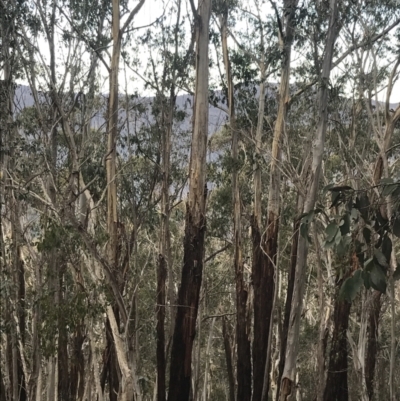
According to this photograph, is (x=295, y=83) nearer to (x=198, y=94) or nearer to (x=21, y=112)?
(x=198, y=94)

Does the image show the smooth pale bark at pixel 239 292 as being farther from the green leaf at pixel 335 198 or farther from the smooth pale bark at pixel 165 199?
the green leaf at pixel 335 198

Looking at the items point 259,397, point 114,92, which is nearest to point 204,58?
point 114,92

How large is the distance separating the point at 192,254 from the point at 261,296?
2800 millimetres

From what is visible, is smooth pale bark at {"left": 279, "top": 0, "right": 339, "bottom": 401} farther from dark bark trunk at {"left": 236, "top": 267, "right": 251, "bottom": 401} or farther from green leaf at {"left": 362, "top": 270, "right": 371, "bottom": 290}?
green leaf at {"left": 362, "top": 270, "right": 371, "bottom": 290}

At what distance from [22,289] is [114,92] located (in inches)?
191

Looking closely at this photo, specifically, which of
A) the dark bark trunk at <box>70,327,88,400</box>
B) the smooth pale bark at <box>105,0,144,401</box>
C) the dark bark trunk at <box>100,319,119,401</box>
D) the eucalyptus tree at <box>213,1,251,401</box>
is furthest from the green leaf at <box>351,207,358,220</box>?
the dark bark trunk at <box>70,327,88,400</box>

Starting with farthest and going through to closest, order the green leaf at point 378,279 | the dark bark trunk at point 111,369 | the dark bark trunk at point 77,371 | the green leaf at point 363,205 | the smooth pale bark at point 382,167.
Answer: the dark bark trunk at point 77,371 < the dark bark trunk at point 111,369 < the smooth pale bark at point 382,167 < the green leaf at point 363,205 < the green leaf at point 378,279

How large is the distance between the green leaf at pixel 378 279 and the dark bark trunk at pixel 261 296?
26.6ft

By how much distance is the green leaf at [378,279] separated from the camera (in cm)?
182

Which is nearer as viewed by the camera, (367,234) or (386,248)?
(386,248)

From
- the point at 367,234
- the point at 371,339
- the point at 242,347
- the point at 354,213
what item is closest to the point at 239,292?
the point at 242,347

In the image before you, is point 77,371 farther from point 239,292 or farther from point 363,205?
point 363,205

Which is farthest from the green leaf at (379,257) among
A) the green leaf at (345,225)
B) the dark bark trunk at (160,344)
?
the dark bark trunk at (160,344)

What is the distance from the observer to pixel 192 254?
7711 millimetres
